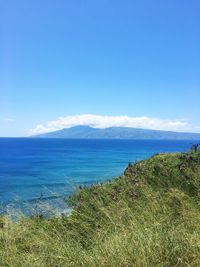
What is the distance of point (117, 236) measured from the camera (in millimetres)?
5516

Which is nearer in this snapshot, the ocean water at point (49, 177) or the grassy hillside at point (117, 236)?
the grassy hillside at point (117, 236)

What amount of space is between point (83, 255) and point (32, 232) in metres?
1.96

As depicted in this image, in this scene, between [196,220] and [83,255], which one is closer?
[83,255]

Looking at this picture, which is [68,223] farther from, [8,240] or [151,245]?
[151,245]

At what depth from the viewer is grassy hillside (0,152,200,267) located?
5.04 meters

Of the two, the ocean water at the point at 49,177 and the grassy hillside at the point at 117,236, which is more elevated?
the grassy hillside at the point at 117,236

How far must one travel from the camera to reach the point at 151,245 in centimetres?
516

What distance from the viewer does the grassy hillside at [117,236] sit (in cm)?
504

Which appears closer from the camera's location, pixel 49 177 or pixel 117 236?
pixel 117 236

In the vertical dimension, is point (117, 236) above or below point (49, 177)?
above

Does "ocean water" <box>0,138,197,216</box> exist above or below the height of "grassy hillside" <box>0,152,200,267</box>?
below

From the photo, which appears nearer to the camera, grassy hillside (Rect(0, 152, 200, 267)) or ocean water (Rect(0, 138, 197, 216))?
grassy hillside (Rect(0, 152, 200, 267))

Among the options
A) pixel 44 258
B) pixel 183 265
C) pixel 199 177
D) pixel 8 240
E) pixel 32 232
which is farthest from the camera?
pixel 199 177

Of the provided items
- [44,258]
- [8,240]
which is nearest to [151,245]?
[44,258]
